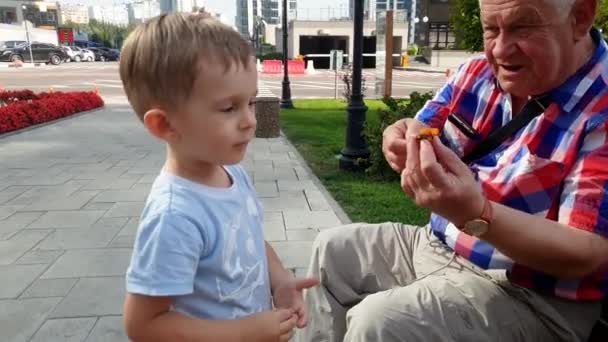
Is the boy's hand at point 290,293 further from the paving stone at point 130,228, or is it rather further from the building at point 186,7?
the paving stone at point 130,228

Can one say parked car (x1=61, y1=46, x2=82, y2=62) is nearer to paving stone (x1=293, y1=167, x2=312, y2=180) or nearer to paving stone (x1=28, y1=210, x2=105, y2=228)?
paving stone (x1=293, y1=167, x2=312, y2=180)

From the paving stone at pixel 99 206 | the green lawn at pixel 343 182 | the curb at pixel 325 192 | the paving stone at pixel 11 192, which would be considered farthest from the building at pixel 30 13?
the paving stone at pixel 99 206

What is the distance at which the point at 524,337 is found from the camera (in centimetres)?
148

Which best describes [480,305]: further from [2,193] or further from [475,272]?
[2,193]

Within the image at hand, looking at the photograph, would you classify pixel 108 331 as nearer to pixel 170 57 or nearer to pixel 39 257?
pixel 39 257

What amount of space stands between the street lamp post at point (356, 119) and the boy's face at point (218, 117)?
4.78 metres

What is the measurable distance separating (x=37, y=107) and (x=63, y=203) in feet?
21.4

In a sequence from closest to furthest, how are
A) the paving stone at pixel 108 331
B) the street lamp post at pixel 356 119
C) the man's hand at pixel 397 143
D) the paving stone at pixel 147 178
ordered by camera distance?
the man's hand at pixel 397 143 < the paving stone at pixel 108 331 < the paving stone at pixel 147 178 < the street lamp post at pixel 356 119

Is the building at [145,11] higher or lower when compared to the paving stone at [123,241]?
higher

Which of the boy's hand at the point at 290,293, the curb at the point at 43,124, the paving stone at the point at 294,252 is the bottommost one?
the curb at the point at 43,124

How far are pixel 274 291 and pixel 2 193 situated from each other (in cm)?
497

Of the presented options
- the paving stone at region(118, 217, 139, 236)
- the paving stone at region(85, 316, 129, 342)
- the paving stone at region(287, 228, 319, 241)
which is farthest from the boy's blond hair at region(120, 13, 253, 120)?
the paving stone at region(118, 217, 139, 236)

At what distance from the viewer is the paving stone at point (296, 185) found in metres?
5.33

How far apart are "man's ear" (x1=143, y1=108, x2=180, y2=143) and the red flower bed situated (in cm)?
926
